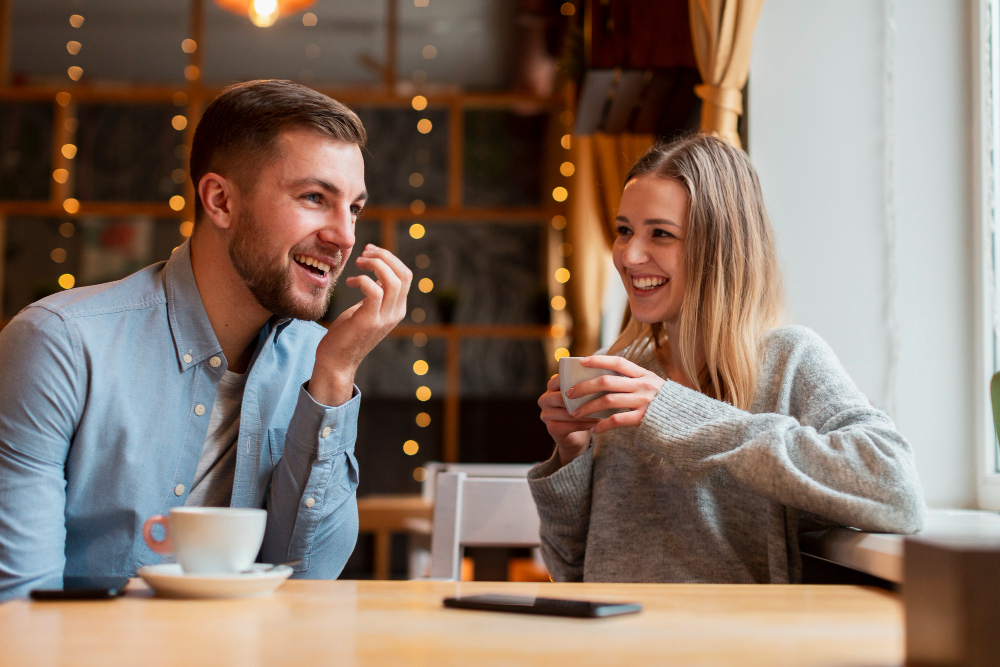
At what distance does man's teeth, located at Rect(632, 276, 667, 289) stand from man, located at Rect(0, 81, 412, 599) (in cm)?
40

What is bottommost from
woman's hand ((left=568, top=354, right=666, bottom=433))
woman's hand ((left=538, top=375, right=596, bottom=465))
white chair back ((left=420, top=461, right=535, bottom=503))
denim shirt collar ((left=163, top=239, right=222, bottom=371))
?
white chair back ((left=420, top=461, right=535, bottom=503))

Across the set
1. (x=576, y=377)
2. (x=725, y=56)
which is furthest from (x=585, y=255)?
(x=576, y=377)

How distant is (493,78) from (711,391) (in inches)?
184

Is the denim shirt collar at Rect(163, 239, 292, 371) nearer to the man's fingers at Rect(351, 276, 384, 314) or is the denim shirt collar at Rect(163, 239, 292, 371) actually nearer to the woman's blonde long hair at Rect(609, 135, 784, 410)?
the man's fingers at Rect(351, 276, 384, 314)

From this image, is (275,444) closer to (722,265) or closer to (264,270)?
(264,270)

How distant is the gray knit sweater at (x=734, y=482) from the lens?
108 cm

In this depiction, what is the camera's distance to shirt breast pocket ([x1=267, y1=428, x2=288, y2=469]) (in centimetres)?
132

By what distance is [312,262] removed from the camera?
1.39 metres

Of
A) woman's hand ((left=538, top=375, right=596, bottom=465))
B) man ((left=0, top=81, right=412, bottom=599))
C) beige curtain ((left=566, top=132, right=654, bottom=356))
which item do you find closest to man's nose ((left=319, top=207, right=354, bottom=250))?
man ((left=0, top=81, right=412, bottom=599))

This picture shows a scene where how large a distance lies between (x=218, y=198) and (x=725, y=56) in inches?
49.2

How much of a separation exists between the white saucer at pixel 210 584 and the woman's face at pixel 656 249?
2.77ft

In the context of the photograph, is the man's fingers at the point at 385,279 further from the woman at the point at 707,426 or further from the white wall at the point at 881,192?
the white wall at the point at 881,192

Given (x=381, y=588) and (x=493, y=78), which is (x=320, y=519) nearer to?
(x=381, y=588)

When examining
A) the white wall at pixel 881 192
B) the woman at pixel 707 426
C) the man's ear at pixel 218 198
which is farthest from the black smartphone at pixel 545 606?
the white wall at pixel 881 192
